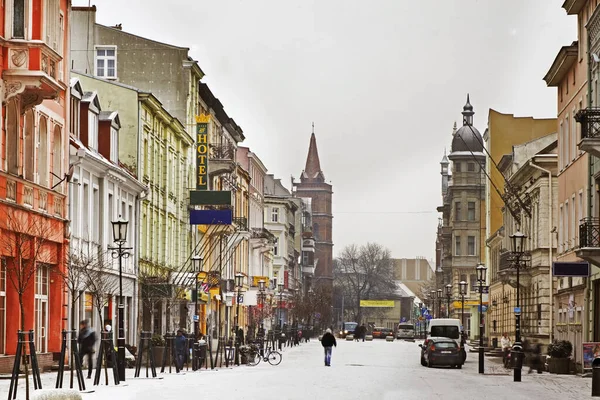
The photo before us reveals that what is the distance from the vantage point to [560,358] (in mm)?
45719

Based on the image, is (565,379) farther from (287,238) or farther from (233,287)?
(287,238)

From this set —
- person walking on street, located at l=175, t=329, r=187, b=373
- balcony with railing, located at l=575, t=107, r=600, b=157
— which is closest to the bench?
balcony with railing, located at l=575, t=107, r=600, b=157

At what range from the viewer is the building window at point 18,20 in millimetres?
34844

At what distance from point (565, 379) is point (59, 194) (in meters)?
16.4

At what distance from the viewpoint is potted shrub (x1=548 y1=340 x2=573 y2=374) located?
4566cm

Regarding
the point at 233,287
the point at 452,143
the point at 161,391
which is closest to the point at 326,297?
the point at 452,143

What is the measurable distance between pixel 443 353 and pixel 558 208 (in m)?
7.43

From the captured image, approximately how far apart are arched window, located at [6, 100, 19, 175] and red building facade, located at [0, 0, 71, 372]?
3cm

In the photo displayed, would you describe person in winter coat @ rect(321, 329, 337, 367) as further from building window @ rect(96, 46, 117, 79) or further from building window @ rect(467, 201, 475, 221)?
building window @ rect(467, 201, 475, 221)

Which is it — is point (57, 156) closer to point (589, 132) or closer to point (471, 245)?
point (589, 132)

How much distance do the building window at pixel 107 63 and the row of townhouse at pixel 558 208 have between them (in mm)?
20181

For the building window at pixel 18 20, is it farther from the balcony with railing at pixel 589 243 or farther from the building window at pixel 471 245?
the building window at pixel 471 245

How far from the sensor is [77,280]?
127 ft

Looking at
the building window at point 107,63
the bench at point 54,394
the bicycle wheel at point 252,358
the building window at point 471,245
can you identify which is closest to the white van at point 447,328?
the bicycle wheel at point 252,358
